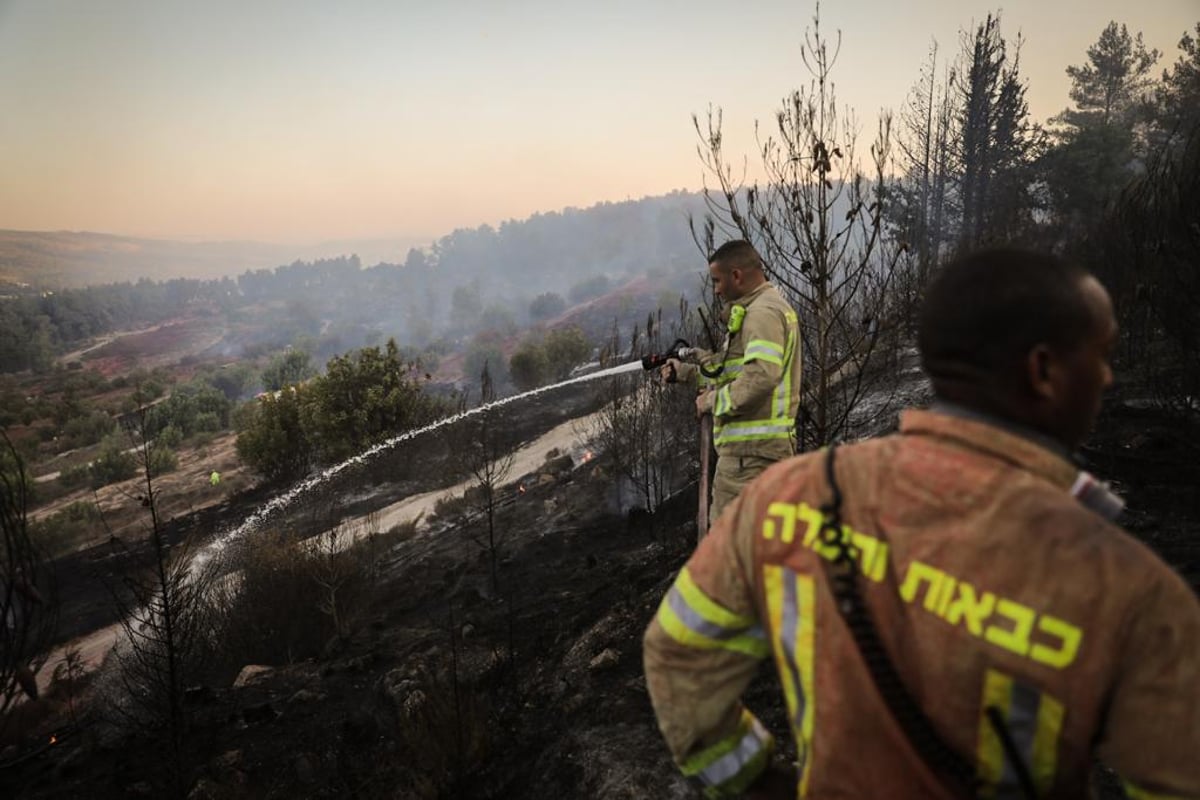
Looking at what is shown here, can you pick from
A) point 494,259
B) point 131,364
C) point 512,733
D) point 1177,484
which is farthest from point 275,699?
point 494,259

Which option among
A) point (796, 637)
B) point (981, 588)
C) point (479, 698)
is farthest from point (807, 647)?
point (479, 698)

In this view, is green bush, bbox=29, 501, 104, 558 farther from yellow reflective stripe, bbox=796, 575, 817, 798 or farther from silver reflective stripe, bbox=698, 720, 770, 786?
yellow reflective stripe, bbox=796, 575, 817, 798

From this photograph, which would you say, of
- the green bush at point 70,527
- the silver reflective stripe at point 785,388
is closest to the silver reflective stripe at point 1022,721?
the silver reflective stripe at point 785,388

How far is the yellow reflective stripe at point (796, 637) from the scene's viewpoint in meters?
1.00

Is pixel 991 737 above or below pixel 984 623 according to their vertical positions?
below

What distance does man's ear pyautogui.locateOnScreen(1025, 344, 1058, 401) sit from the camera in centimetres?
90

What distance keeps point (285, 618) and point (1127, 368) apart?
15119 millimetres

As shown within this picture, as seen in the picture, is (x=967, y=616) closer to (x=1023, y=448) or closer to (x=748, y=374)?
(x=1023, y=448)

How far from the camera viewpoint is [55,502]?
1057 inches

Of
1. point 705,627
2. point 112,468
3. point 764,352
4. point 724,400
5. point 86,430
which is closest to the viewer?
point 705,627

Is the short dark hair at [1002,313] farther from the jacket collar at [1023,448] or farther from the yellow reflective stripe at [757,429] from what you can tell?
the yellow reflective stripe at [757,429]

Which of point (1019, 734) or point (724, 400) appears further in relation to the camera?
point (724, 400)

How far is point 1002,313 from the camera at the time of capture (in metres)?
0.90

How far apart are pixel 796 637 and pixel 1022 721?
1.03ft
